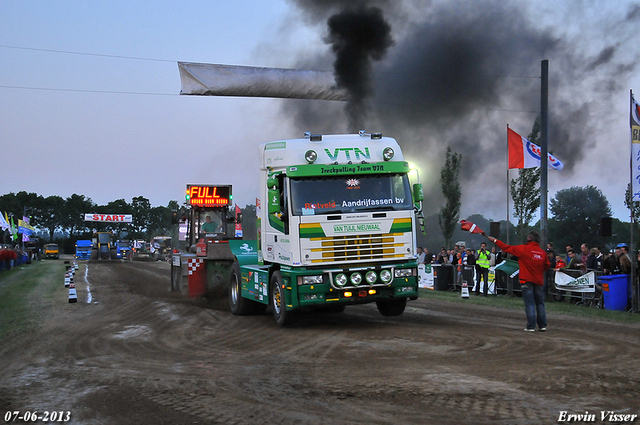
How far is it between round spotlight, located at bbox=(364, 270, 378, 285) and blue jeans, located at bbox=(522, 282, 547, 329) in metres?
2.78

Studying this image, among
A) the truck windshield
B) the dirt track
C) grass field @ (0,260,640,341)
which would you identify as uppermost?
the truck windshield

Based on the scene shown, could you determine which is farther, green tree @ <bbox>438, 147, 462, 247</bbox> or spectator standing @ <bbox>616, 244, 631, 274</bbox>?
green tree @ <bbox>438, 147, 462, 247</bbox>

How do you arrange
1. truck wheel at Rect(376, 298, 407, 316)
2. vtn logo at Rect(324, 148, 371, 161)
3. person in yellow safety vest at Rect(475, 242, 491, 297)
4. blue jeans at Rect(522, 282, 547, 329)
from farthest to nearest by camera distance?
person in yellow safety vest at Rect(475, 242, 491, 297), truck wheel at Rect(376, 298, 407, 316), vtn logo at Rect(324, 148, 371, 161), blue jeans at Rect(522, 282, 547, 329)

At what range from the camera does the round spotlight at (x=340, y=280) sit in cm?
1166

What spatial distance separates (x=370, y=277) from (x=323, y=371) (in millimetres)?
3933

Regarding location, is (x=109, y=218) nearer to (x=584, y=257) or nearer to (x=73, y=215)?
(x=73, y=215)

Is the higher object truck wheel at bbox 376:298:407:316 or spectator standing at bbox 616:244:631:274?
spectator standing at bbox 616:244:631:274

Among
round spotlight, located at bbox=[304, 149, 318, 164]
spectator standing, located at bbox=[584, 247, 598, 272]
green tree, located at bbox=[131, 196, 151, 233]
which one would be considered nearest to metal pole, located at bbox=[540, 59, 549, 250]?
spectator standing, located at bbox=[584, 247, 598, 272]

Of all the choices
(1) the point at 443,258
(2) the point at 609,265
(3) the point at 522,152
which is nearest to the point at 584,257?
(2) the point at 609,265

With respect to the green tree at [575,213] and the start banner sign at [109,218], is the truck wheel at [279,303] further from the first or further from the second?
the start banner sign at [109,218]

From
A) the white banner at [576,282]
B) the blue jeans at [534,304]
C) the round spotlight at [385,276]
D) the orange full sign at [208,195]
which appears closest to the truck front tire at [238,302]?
the round spotlight at [385,276]

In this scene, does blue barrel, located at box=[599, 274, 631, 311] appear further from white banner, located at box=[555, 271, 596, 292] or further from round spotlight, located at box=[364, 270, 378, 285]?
round spotlight, located at box=[364, 270, 378, 285]

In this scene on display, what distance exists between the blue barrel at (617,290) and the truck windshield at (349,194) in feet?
22.1

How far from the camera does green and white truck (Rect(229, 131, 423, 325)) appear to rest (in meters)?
11.6
